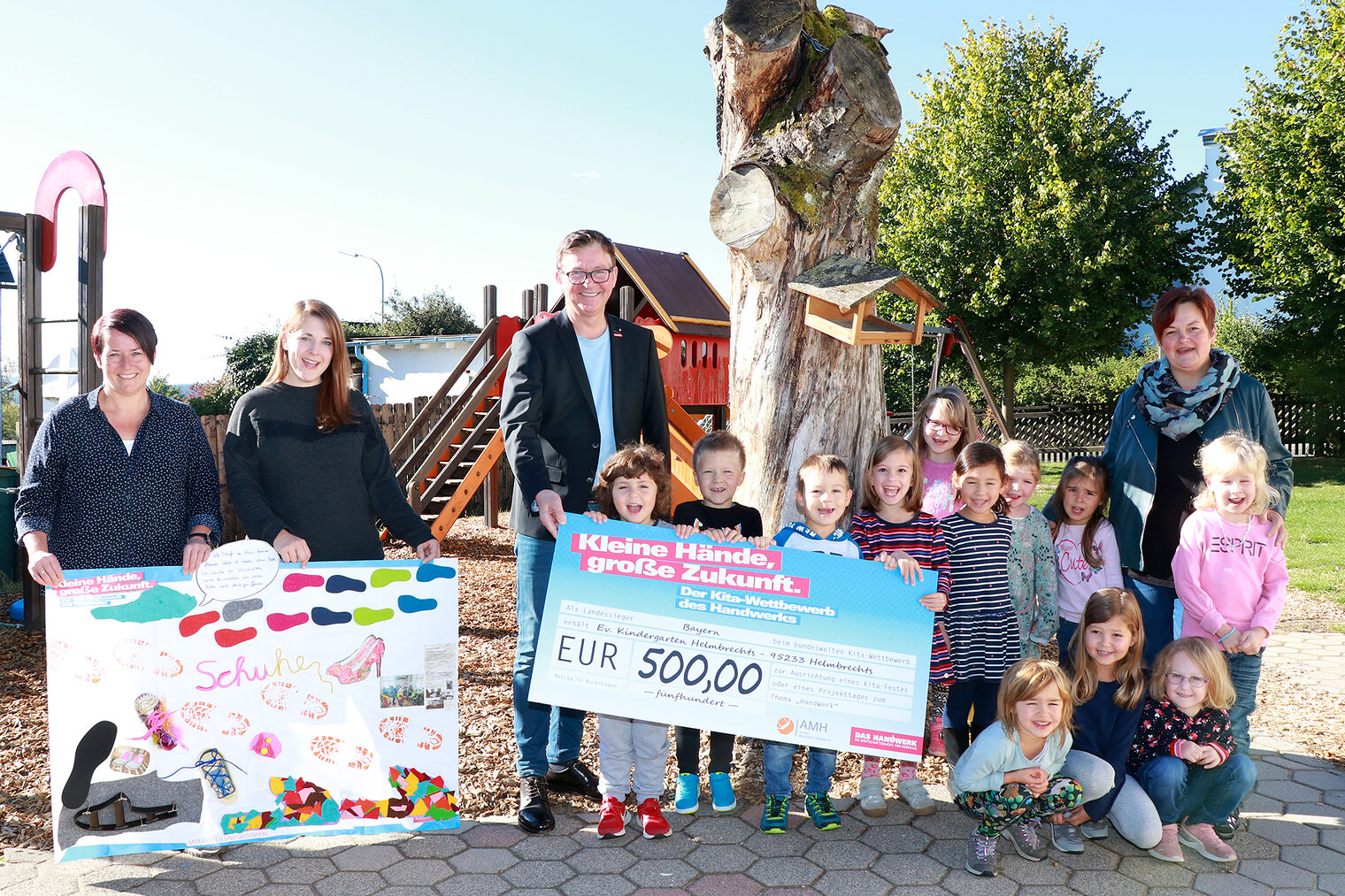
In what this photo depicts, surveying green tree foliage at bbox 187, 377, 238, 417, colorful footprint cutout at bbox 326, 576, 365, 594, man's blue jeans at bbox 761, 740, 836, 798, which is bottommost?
man's blue jeans at bbox 761, 740, 836, 798

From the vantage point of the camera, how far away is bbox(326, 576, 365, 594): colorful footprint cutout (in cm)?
329

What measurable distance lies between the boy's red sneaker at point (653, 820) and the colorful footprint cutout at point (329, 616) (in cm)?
136

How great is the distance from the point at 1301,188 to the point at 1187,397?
64.8 feet

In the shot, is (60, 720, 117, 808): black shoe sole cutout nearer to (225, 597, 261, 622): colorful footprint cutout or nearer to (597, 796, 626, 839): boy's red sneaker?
(225, 597, 261, 622): colorful footprint cutout

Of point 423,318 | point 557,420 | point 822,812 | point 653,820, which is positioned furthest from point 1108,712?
point 423,318

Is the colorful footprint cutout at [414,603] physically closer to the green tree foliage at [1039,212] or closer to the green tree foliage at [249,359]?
the green tree foliage at [1039,212]

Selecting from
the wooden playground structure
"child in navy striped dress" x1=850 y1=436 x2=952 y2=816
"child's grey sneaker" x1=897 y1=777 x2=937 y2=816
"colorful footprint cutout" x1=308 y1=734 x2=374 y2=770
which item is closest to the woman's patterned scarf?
"child in navy striped dress" x1=850 y1=436 x2=952 y2=816

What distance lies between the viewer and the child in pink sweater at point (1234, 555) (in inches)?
135

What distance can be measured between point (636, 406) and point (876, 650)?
138 centimetres

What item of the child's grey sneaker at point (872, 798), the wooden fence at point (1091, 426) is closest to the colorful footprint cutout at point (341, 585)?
the child's grey sneaker at point (872, 798)

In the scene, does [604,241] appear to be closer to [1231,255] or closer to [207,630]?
[207,630]

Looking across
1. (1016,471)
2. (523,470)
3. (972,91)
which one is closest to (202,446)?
(523,470)

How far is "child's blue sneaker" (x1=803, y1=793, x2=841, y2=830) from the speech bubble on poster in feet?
7.47

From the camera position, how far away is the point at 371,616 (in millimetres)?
3322
